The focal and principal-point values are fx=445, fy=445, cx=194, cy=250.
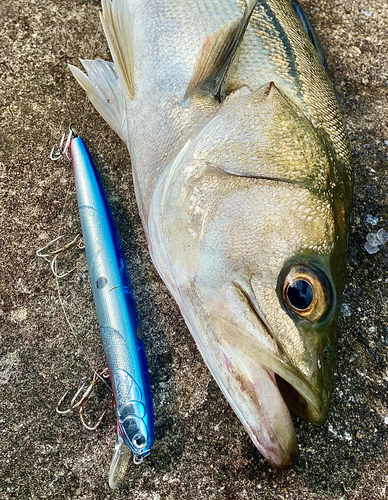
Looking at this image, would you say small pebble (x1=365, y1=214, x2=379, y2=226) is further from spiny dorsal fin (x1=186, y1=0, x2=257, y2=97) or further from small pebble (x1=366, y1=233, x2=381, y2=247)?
spiny dorsal fin (x1=186, y1=0, x2=257, y2=97)

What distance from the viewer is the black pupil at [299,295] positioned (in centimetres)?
154

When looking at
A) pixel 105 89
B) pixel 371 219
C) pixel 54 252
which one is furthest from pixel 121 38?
pixel 371 219

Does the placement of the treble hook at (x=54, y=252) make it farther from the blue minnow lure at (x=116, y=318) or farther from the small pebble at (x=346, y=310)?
the small pebble at (x=346, y=310)

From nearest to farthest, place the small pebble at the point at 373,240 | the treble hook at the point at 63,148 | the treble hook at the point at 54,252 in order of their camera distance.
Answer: the treble hook at the point at 54,252 → the treble hook at the point at 63,148 → the small pebble at the point at 373,240

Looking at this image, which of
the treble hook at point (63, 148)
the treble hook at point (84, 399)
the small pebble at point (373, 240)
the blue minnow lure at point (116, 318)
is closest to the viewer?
the blue minnow lure at point (116, 318)

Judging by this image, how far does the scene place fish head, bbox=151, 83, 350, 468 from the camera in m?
1.52

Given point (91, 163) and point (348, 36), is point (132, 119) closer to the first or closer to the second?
point (91, 163)

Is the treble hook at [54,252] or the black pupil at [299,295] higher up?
the treble hook at [54,252]

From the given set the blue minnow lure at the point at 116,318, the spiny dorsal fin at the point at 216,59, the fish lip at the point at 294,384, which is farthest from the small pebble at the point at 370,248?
the blue minnow lure at the point at 116,318

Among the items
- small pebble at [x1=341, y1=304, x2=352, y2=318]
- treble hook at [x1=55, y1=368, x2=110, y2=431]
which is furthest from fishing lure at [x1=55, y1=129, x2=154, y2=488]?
small pebble at [x1=341, y1=304, x2=352, y2=318]

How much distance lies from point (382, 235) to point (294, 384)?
3.94 feet

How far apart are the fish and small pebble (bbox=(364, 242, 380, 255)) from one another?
561mm

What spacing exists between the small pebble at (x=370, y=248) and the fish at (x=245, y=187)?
0.56m

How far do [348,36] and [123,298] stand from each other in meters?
2.34
